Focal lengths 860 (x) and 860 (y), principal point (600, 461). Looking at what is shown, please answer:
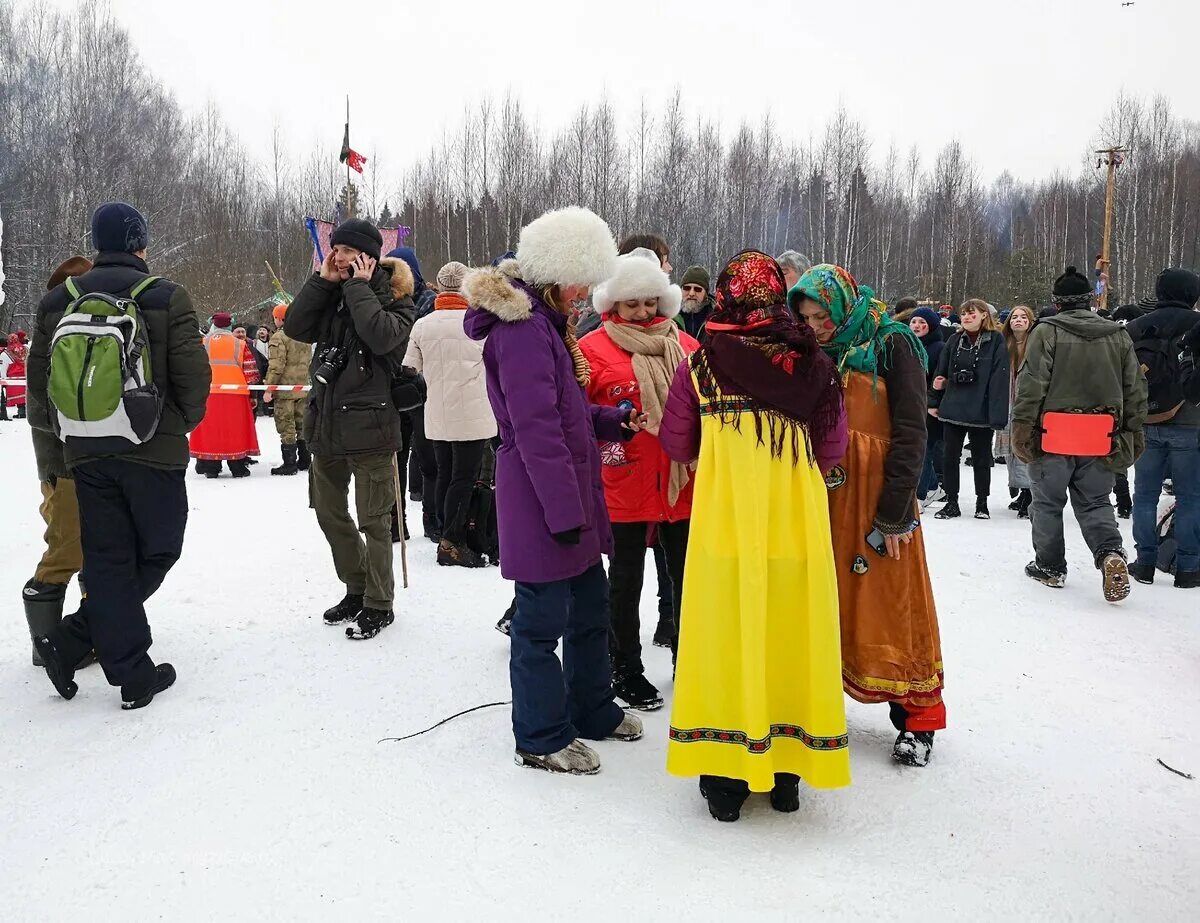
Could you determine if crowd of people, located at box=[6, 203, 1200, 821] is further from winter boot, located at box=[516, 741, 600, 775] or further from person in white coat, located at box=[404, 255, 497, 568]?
person in white coat, located at box=[404, 255, 497, 568]

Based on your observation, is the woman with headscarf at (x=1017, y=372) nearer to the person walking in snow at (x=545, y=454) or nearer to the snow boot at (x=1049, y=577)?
the snow boot at (x=1049, y=577)

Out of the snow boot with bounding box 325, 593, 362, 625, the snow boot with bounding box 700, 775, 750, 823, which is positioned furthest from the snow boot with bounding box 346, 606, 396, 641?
the snow boot with bounding box 700, 775, 750, 823

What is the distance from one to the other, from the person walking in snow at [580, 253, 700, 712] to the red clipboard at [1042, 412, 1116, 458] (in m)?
3.22

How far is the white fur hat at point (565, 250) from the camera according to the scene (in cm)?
310

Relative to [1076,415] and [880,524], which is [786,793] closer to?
[880,524]

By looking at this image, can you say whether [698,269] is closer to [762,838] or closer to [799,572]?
[799,572]

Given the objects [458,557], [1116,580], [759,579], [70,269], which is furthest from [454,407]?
[1116,580]

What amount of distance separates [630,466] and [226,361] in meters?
8.09

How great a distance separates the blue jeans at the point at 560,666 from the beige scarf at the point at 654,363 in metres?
0.63

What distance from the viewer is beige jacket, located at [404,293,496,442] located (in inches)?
239

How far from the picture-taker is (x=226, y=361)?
10.3 meters

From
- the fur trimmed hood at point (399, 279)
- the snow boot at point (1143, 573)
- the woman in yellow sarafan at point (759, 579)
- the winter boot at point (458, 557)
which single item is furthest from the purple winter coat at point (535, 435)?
the snow boot at point (1143, 573)

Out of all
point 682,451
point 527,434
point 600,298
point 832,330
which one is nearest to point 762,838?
point 682,451

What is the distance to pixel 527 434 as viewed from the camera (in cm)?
296
